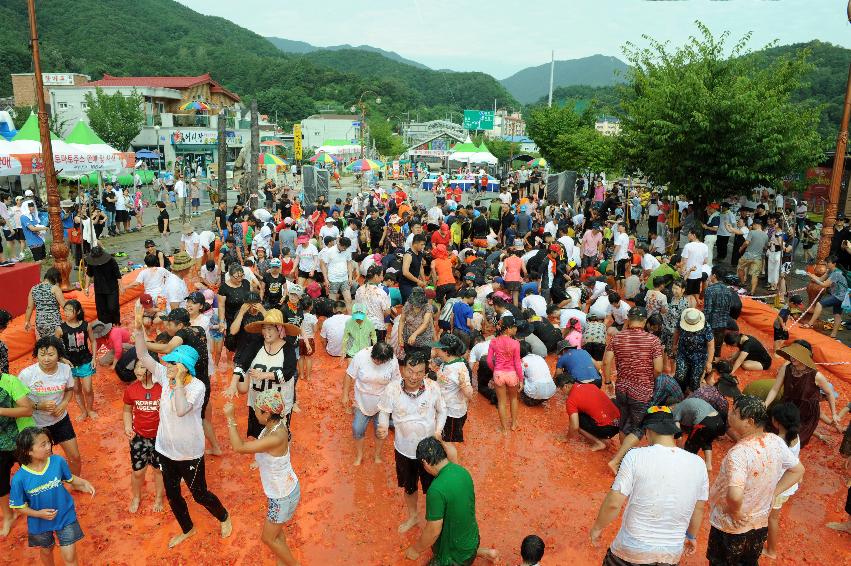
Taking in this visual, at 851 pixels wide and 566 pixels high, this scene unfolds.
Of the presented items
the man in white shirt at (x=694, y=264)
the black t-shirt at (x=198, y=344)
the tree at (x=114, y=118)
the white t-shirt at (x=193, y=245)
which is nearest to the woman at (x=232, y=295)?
the black t-shirt at (x=198, y=344)

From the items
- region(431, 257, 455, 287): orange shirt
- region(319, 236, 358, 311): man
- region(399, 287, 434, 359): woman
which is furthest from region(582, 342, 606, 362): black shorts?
region(319, 236, 358, 311): man

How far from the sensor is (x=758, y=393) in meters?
6.13

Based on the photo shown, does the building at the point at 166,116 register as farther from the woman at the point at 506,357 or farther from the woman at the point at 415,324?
the woman at the point at 506,357

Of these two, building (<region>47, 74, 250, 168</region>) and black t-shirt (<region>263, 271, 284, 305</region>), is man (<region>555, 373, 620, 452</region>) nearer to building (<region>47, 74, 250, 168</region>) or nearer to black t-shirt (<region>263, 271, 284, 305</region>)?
black t-shirt (<region>263, 271, 284, 305</region>)

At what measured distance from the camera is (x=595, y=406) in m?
6.17

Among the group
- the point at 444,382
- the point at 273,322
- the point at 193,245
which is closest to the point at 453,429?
the point at 444,382

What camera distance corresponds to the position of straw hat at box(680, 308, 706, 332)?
21.7ft

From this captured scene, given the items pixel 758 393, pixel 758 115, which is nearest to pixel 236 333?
pixel 758 393

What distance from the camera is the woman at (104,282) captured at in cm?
812

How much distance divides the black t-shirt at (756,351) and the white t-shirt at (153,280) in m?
8.28

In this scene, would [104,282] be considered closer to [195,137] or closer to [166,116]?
[195,137]

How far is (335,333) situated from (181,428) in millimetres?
4431

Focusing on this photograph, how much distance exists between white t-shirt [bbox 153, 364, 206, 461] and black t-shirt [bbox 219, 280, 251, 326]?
2878 mm

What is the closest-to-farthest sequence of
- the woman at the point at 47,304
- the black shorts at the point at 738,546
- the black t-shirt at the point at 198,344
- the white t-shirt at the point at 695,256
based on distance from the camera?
1. the black shorts at the point at 738,546
2. the black t-shirt at the point at 198,344
3. the woman at the point at 47,304
4. the white t-shirt at the point at 695,256
